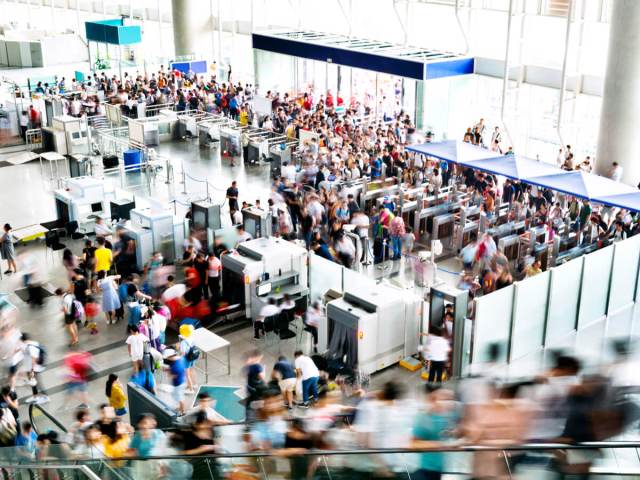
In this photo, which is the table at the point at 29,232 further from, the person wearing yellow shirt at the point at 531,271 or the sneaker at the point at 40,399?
the person wearing yellow shirt at the point at 531,271

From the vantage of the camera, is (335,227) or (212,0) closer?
(335,227)

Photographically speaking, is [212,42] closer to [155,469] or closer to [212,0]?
[212,0]

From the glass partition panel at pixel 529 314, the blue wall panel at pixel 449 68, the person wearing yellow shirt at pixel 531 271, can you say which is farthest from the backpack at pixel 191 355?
the blue wall panel at pixel 449 68

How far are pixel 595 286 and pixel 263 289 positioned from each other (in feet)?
20.9

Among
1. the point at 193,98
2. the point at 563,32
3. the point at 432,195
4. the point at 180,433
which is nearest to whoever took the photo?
the point at 180,433

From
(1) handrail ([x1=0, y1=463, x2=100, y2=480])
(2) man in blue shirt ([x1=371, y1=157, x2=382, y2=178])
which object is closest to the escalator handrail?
(1) handrail ([x1=0, y1=463, x2=100, y2=480])

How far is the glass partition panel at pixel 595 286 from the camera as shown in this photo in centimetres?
1465

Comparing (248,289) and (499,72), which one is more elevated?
(499,72)

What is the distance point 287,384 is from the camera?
40.9 feet

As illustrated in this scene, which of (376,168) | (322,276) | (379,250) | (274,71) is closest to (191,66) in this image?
(274,71)

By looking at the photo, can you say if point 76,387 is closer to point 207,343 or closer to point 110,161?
point 207,343

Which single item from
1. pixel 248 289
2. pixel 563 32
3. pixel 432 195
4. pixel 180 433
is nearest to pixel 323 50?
pixel 563 32

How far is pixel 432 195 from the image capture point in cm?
2120

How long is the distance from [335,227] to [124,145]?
14243 millimetres
